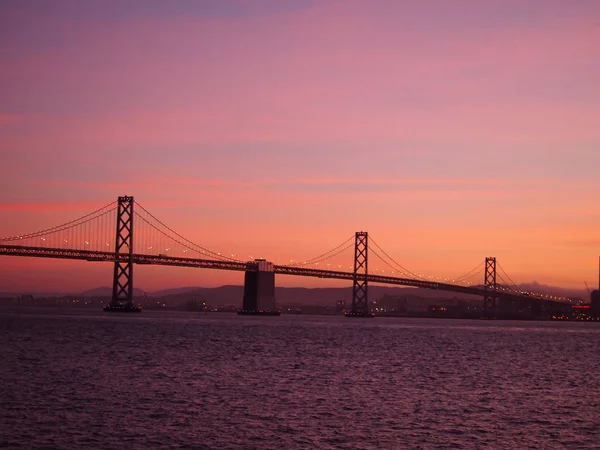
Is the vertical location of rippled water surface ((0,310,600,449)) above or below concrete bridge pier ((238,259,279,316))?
below

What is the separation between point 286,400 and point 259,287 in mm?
88769

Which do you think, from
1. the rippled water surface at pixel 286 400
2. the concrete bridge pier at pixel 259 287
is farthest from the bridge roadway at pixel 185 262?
A: the rippled water surface at pixel 286 400

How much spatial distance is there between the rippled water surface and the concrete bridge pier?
2614 inches

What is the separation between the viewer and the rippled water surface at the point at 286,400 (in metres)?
20.8

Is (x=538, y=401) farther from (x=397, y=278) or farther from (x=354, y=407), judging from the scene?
(x=397, y=278)

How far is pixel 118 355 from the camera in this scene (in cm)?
4250

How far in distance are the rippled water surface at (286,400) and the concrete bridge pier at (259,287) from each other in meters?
66.4

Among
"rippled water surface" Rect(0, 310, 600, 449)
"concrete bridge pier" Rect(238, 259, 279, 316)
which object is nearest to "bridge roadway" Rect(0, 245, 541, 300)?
"concrete bridge pier" Rect(238, 259, 279, 316)

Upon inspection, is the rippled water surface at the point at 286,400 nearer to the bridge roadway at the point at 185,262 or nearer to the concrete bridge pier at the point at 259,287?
the bridge roadway at the point at 185,262

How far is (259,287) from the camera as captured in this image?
116 meters

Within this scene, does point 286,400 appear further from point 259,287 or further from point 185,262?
point 259,287

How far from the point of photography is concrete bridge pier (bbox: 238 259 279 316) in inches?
4488

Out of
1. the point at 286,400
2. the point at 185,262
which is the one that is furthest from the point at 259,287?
the point at 286,400

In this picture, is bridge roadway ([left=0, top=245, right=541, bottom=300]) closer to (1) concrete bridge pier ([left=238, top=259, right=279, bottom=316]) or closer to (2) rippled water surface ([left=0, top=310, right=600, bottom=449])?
(1) concrete bridge pier ([left=238, top=259, right=279, bottom=316])
